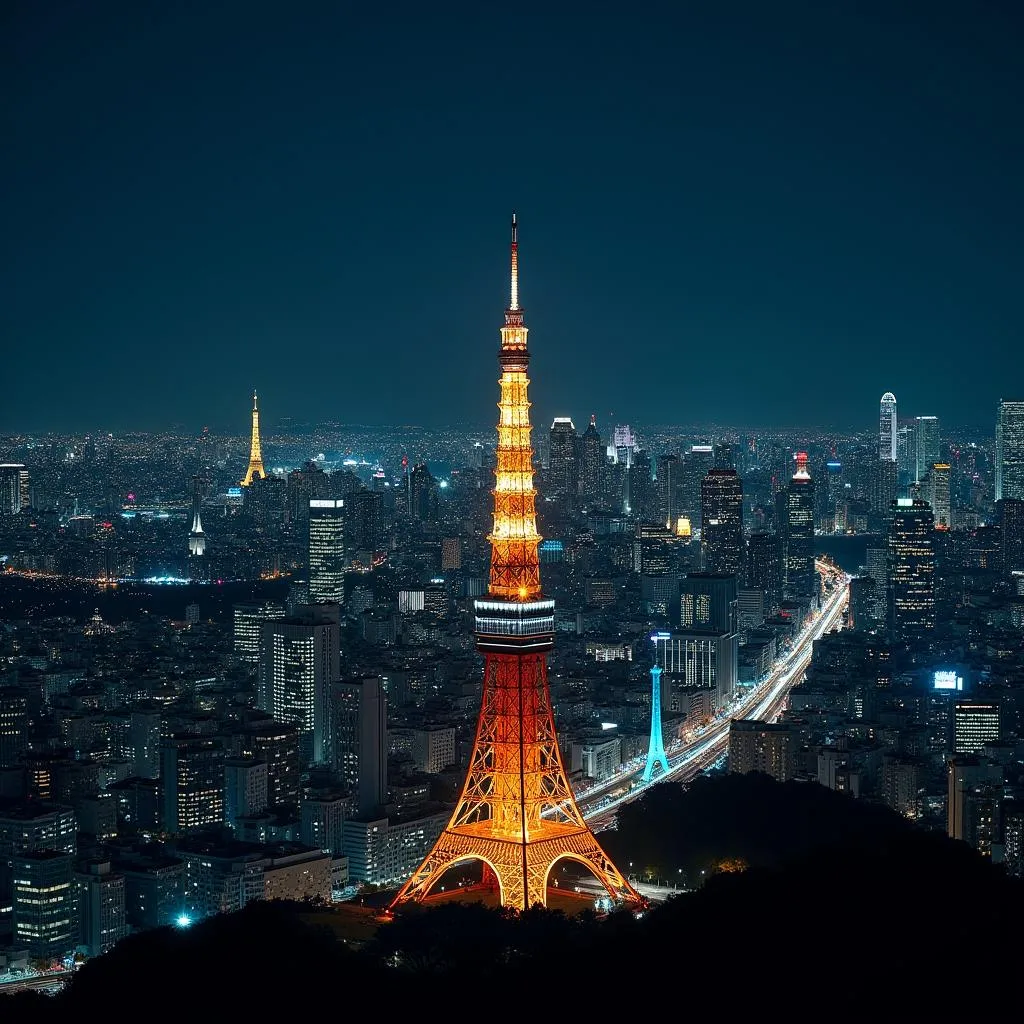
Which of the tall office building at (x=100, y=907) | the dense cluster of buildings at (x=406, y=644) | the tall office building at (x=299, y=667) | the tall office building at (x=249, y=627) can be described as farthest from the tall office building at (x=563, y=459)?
the tall office building at (x=100, y=907)

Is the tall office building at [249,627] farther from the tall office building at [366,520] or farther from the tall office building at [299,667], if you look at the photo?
the tall office building at [366,520]

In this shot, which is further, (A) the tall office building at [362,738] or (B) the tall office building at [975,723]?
(B) the tall office building at [975,723]

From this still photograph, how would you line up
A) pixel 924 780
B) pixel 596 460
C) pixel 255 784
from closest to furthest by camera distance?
pixel 255 784, pixel 924 780, pixel 596 460

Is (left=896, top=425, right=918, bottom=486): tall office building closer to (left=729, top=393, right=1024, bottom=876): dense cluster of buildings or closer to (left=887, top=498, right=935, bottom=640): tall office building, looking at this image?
(left=729, top=393, right=1024, bottom=876): dense cluster of buildings

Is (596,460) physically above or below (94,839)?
above

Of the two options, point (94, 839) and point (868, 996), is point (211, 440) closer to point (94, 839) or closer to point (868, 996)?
point (94, 839)

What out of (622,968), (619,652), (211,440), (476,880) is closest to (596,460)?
(211,440)

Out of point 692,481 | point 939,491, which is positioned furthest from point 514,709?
point 939,491

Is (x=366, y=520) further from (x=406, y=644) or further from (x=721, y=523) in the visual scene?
(x=406, y=644)
